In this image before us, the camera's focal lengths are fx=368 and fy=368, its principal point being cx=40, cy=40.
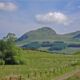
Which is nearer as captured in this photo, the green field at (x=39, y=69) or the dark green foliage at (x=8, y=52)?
the green field at (x=39, y=69)

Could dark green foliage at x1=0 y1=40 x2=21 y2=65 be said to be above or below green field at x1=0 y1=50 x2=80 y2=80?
above

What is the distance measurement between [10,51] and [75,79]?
58.1 m

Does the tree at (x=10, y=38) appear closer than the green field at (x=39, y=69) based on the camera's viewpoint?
No

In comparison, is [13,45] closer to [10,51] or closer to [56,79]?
[10,51]

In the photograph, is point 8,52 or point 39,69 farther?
point 8,52

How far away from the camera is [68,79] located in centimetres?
5356

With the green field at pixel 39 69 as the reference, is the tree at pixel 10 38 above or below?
above

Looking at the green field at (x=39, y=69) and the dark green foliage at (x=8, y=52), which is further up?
the dark green foliage at (x=8, y=52)

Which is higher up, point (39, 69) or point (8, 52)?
point (8, 52)

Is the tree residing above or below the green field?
above

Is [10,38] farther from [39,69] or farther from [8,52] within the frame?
[39,69]

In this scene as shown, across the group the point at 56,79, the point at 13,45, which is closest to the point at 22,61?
the point at 13,45

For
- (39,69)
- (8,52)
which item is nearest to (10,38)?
(8,52)

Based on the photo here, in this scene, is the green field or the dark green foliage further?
the dark green foliage
